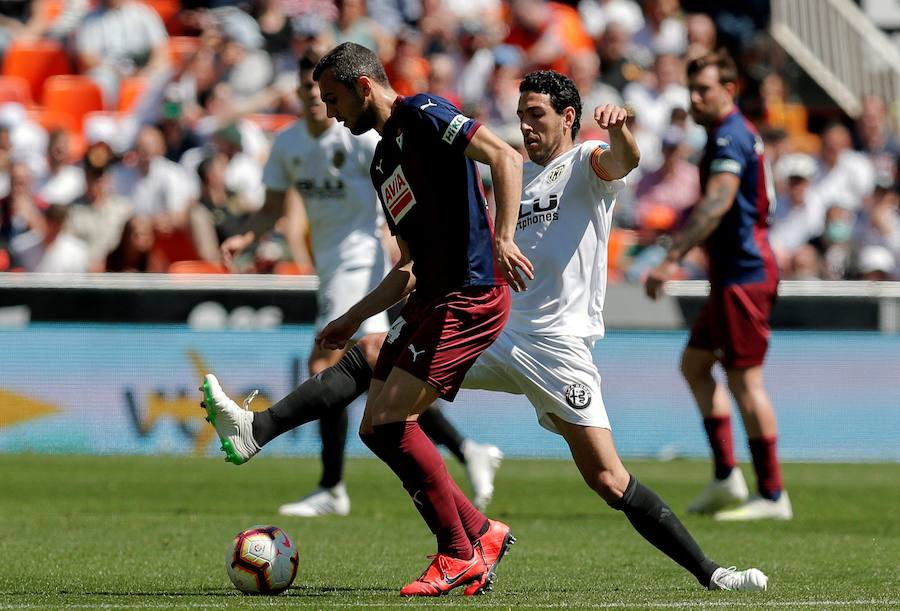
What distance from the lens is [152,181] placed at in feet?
54.6

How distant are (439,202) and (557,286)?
0.70 m

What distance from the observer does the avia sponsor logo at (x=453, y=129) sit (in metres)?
6.14

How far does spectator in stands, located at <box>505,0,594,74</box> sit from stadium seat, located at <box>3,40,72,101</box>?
18.7 ft

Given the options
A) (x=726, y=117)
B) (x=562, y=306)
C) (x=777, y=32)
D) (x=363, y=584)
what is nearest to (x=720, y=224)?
(x=726, y=117)

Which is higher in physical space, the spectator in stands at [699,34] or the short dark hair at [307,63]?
the short dark hair at [307,63]

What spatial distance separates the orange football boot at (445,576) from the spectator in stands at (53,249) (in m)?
9.74

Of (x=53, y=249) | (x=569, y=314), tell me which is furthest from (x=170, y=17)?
(x=569, y=314)

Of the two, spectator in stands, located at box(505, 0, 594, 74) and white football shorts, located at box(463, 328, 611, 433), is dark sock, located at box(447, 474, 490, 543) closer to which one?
white football shorts, located at box(463, 328, 611, 433)

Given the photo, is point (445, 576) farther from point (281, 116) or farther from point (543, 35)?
point (543, 35)

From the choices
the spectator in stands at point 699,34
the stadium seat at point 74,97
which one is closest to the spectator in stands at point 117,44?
the stadium seat at point 74,97

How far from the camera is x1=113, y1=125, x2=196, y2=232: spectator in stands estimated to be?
16.4 meters

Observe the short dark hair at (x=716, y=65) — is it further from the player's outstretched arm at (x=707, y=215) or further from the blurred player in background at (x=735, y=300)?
the player's outstretched arm at (x=707, y=215)

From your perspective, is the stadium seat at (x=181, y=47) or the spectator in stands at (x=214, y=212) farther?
the stadium seat at (x=181, y=47)

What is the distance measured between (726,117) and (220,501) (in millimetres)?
4159
